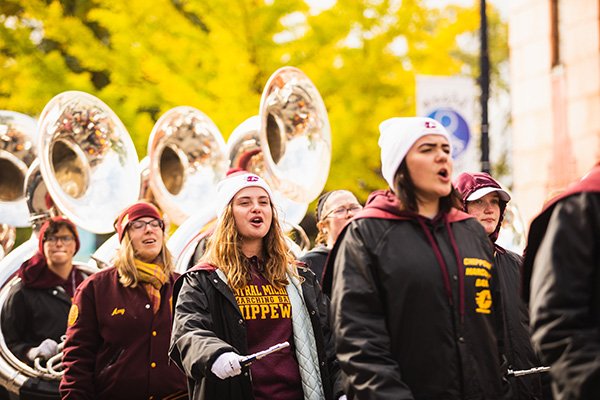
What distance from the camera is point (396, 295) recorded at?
14.5 ft

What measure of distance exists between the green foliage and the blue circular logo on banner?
2031 mm

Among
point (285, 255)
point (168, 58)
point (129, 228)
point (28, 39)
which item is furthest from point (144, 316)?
point (28, 39)

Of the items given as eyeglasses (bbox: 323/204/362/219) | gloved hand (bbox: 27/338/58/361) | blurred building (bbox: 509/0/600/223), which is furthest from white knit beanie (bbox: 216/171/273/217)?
blurred building (bbox: 509/0/600/223)

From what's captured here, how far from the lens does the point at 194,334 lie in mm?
5387

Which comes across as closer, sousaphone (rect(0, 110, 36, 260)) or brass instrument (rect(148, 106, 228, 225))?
brass instrument (rect(148, 106, 228, 225))

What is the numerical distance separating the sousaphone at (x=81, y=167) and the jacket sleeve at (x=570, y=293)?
21.6ft

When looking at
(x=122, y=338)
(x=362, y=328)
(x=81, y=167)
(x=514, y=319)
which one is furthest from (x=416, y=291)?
(x=81, y=167)

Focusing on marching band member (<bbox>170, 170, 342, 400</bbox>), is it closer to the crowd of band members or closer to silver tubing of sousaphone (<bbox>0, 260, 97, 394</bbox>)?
the crowd of band members

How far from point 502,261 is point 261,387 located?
4.96 feet

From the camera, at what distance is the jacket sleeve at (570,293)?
12.3ft

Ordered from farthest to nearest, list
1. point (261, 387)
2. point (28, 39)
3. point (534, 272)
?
point (28, 39), point (261, 387), point (534, 272)

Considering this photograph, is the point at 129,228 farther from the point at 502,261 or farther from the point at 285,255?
the point at 502,261

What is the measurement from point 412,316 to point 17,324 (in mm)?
5237

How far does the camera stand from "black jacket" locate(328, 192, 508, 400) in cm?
438
